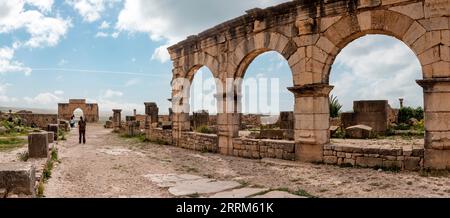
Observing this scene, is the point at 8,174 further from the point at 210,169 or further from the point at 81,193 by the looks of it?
the point at 210,169

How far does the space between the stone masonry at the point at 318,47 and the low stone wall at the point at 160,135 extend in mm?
3810

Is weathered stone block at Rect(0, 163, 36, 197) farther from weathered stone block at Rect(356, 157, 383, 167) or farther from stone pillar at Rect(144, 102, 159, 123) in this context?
stone pillar at Rect(144, 102, 159, 123)

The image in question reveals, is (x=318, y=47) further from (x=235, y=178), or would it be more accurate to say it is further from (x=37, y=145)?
(x=37, y=145)

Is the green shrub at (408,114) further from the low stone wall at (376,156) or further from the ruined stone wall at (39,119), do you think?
the ruined stone wall at (39,119)

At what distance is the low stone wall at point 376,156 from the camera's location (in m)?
7.28

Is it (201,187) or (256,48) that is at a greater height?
(256,48)

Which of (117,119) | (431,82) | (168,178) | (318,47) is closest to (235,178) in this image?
(168,178)

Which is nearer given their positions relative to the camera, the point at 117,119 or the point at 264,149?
the point at 264,149

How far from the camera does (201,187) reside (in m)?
6.27

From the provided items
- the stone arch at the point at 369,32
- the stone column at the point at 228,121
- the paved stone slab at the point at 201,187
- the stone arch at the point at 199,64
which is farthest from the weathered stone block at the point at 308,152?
the stone arch at the point at 199,64

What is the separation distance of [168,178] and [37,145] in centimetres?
327

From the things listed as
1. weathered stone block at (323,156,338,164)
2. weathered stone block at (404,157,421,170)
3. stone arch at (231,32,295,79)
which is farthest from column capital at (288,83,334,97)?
weathered stone block at (404,157,421,170)

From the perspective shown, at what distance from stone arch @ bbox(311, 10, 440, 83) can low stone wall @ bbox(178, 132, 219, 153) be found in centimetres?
429

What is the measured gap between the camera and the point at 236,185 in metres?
6.35
